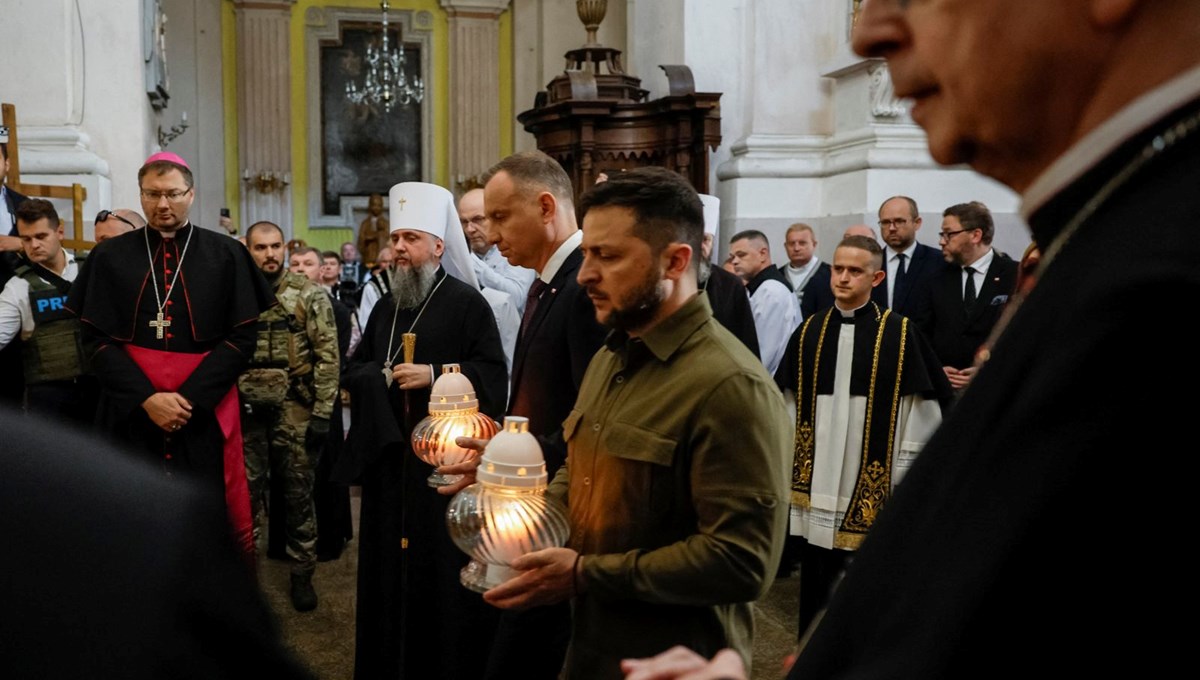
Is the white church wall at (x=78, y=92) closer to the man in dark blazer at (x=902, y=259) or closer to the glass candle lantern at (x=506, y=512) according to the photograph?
the man in dark blazer at (x=902, y=259)

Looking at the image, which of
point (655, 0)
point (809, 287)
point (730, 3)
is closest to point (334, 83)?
point (655, 0)

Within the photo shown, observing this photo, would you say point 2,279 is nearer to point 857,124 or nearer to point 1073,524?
point 1073,524

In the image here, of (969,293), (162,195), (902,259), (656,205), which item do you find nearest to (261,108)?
(902,259)

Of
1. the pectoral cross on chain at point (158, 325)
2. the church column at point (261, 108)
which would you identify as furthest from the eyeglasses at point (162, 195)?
the church column at point (261, 108)

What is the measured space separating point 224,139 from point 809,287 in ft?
41.1

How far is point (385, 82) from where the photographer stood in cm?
→ 1597

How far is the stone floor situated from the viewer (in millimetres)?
4828

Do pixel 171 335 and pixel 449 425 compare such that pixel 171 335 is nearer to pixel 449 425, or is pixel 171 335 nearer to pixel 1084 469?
pixel 449 425

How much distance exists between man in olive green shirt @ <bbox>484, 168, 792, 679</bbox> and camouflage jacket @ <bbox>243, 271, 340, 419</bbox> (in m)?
3.71

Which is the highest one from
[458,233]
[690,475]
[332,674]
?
[458,233]

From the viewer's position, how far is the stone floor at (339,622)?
4.83 metres

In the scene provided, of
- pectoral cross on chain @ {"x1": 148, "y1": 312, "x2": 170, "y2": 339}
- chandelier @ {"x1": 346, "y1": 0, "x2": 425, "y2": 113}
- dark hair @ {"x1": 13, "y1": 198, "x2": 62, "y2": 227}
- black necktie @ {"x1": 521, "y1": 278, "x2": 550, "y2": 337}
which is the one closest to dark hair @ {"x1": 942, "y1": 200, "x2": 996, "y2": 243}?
black necktie @ {"x1": 521, "y1": 278, "x2": 550, "y2": 337}

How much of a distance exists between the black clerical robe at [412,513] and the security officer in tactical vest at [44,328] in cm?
165

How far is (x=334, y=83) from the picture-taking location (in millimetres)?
17734
